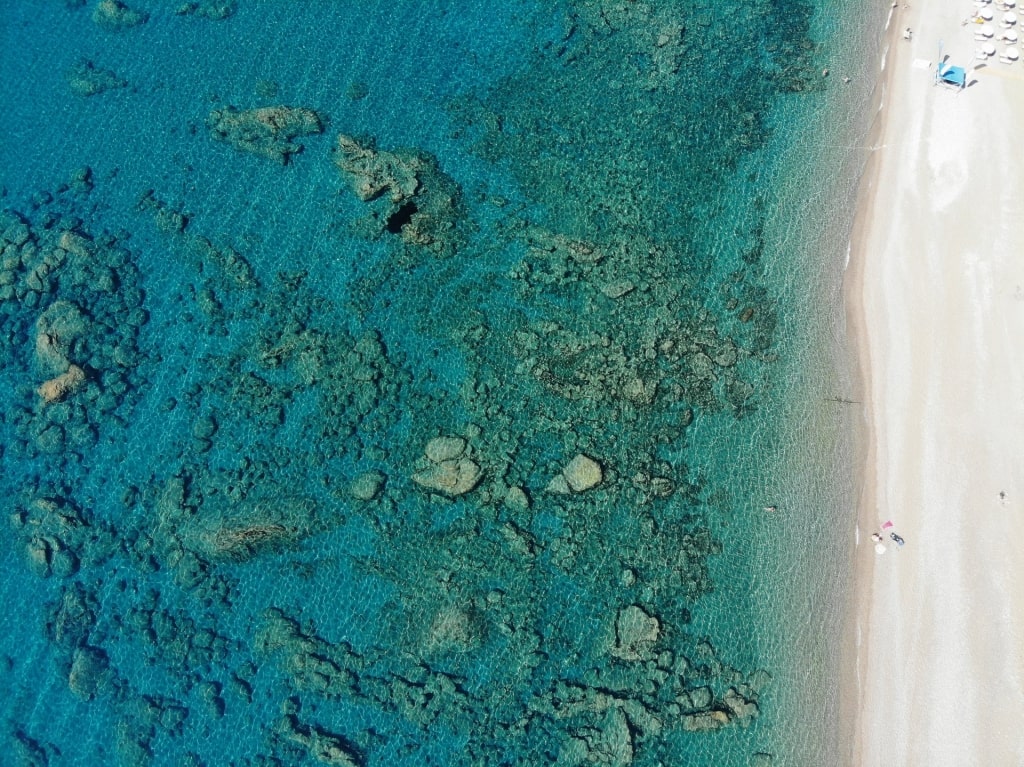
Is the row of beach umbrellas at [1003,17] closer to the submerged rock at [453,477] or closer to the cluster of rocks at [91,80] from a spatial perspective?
Answer: the submerged rock at [453,477]

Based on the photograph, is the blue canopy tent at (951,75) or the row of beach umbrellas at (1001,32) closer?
the blue canopy tent at (951,75)

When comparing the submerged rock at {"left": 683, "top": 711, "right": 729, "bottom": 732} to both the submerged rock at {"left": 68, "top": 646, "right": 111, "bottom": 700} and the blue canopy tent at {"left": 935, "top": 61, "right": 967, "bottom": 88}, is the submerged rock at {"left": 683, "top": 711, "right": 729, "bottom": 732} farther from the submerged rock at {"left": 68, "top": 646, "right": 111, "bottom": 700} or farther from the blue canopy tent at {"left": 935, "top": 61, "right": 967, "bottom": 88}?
the blue canopy tent at {"left": 935, "top": 61, "right": 967, "bottom": 88}

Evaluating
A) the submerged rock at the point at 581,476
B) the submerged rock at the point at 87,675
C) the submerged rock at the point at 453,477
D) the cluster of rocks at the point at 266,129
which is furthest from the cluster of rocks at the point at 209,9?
the submerged rock at the point at 87,675

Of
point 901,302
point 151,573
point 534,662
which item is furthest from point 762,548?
point 151,573

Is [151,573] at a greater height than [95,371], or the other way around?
[95,371]

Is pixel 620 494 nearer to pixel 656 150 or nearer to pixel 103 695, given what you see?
pixel 656 150

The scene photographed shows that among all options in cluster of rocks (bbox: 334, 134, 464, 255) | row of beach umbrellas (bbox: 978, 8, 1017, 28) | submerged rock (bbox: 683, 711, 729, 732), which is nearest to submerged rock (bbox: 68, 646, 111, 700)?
cluster of rocks (bbox: 334, 134, 464, 255)
